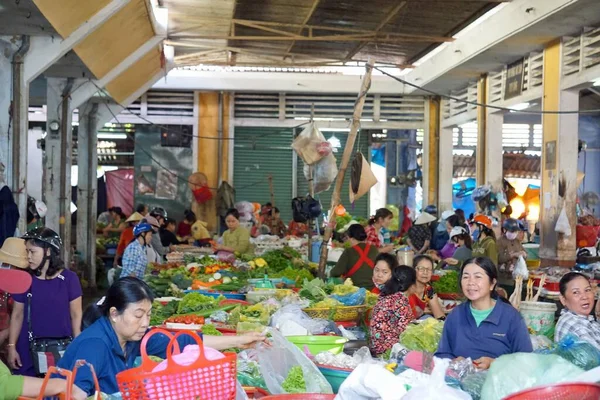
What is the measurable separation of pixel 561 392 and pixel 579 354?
4.84ft

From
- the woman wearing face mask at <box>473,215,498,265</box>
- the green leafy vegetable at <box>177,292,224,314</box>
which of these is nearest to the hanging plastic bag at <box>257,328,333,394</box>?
the green leafy vegetable at <box>177,292,224,314</box>

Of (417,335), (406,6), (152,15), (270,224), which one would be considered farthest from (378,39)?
(417,335)

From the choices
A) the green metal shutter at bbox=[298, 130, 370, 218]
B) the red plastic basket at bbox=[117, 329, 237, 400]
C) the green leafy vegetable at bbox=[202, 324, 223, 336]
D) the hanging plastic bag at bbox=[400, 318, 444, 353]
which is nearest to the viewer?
the red plastic basket at bbox=[117, 329, 237, 400]

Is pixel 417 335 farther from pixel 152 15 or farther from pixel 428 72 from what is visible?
pixel 428 72

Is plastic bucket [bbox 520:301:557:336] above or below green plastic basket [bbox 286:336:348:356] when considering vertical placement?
below

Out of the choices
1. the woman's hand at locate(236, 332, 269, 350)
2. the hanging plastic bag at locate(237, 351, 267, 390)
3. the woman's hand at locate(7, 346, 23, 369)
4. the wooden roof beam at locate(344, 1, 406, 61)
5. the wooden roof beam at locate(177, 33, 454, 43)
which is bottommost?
the woman's hand at locate(7, 346, 23, 369)

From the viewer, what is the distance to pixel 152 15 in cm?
1183

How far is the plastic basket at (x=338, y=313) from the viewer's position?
6.88 metres

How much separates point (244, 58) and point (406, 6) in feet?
20.0

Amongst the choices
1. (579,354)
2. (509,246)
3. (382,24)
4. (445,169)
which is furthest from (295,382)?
(445,169)

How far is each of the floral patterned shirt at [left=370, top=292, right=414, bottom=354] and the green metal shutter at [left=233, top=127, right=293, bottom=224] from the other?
13393mm

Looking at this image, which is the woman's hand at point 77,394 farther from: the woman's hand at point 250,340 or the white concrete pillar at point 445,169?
the white concrete pillar at point 445,169

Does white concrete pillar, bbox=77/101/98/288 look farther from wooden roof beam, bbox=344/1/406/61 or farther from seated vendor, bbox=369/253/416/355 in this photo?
seated vendor, bbox=369/253/416/355

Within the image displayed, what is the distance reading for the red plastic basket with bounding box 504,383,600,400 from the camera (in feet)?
9.09
